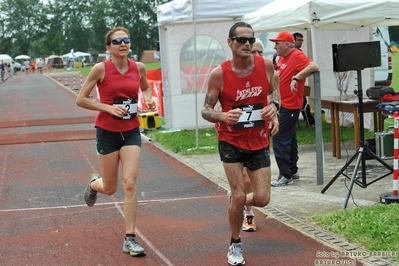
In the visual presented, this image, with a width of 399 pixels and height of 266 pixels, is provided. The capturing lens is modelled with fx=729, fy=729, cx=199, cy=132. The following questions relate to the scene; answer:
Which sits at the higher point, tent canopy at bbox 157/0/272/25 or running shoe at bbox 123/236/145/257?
tent canopy at bbox 157/0/272/25

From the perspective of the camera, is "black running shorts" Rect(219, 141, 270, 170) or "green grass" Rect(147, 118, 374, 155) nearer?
"black running shorts" Rect(219, 141, 270, 170)

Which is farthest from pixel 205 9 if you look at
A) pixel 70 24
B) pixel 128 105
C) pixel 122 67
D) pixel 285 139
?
pixel 70 24

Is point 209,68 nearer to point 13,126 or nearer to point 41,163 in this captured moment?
point 41,163

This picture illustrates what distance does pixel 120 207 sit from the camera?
9.03m

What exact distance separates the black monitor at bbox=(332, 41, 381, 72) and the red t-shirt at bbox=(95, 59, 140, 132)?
275 cm

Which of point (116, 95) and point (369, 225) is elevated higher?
point (116, 95)

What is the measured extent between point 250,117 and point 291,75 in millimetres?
3735

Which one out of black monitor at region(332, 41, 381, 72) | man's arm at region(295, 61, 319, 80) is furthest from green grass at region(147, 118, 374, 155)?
black monitor at region(332, 41, 381, 72)

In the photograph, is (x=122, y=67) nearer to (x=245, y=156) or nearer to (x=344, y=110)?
(x=245, y=156)

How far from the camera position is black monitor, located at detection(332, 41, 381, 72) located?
848 cm

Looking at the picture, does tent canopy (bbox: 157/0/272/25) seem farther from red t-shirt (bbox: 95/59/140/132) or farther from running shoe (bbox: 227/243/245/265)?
running shoe (bbox: 227/243/245/265)

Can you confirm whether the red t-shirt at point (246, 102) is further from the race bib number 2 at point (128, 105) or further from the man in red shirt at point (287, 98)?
the man in red shirt at point (287, 98)

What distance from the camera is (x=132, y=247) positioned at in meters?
6.72

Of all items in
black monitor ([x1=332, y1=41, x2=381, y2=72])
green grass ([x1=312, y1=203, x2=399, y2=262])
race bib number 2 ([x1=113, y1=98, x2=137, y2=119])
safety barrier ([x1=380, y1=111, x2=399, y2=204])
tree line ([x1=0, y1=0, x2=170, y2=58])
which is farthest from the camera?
tree line ([x1=0, y1=0, x2=170, y2=58])
